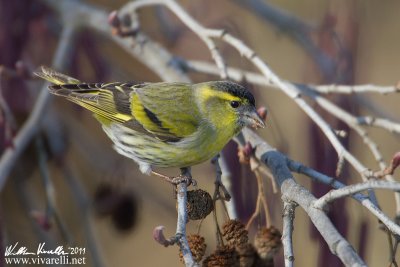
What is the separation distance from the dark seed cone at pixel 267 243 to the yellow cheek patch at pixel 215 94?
1153 millimetres

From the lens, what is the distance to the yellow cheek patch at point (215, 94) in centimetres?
298

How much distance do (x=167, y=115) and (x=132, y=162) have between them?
156 cm

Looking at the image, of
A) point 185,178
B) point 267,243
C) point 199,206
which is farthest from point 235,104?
point 267,243

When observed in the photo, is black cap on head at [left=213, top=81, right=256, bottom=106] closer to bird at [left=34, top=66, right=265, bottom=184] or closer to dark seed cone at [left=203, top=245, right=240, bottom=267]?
bird at [left=34, top=66, right=265, bottom=184]

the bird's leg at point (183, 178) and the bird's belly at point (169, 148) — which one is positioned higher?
the bird's belly at point (169, 148)

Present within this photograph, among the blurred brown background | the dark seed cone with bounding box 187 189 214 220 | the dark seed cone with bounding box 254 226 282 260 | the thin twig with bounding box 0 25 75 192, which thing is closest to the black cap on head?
the blurred brown background

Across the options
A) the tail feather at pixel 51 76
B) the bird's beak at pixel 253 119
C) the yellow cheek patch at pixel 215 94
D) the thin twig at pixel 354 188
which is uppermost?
the tail feather at pixel 51 76

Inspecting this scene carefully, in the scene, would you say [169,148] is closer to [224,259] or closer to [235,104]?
[235,104]

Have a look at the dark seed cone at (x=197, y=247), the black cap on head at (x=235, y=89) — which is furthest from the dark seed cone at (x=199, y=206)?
the black cap on head at (x=235, y=89)

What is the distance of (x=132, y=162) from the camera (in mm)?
4652

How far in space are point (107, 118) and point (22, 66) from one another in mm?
539

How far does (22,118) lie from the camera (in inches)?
189

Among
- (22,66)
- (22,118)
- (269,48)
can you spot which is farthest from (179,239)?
(269,48)

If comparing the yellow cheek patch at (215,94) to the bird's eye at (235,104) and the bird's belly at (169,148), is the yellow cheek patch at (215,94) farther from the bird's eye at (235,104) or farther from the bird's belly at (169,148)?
the bird's belly at (169,148)
